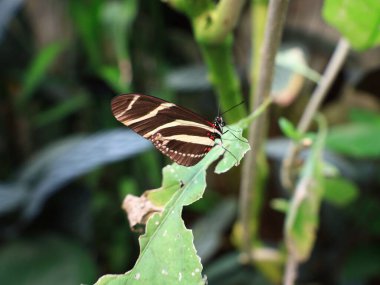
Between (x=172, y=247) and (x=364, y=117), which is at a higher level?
(x=172, y=247)

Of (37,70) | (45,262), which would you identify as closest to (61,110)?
(37,70)

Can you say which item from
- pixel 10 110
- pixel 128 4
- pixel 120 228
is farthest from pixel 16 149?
pixel 128 4

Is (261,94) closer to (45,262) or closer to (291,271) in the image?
(291,271)

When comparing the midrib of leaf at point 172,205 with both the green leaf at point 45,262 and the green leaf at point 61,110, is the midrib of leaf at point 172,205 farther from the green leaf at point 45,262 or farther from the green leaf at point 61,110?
the green leaf at point 61,110

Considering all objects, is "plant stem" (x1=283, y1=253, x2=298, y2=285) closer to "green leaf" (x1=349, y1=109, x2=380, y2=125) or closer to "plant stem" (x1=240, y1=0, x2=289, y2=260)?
"plant stem" (x1=240, y1=0, x2=289, y2=260)

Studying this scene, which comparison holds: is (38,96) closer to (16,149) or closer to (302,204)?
(16,149)

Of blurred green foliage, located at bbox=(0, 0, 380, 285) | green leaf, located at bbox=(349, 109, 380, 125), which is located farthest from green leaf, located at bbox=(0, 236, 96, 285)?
green leaf, located at bbox=(349, 109, 380, 125)
